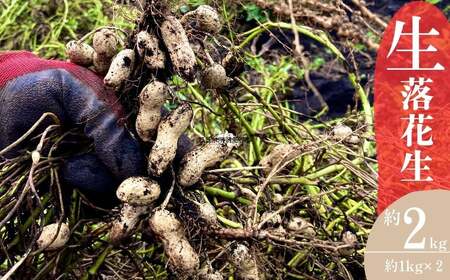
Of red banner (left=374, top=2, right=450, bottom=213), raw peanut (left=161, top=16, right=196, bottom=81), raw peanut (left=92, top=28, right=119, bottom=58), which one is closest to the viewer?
raw peanut (left=161, top=16, right=196, bottom=81)

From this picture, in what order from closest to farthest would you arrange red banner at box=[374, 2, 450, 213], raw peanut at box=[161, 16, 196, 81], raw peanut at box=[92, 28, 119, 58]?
raw peanut at box=[161, 16, 196, 81]
raw peanut at box=[92, 28, 119, 58]
red banner at box=[374, 2, 450, 213]

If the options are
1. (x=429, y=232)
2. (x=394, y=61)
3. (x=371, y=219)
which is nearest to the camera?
(x=429, y=232)

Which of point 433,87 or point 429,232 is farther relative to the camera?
point 433,87

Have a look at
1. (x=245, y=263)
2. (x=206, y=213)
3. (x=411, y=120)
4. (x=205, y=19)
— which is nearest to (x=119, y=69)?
(x=205, y=19)

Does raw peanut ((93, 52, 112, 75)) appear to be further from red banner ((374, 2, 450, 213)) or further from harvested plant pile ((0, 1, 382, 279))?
red banner ((374, 2, 450, 213))

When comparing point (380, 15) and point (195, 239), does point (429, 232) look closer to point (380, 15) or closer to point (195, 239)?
point (195, 239)

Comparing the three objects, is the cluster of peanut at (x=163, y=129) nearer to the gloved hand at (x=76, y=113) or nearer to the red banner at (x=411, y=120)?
the gloved hand at (x=76, y=113)

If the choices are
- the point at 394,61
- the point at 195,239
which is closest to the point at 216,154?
the point at 195,239

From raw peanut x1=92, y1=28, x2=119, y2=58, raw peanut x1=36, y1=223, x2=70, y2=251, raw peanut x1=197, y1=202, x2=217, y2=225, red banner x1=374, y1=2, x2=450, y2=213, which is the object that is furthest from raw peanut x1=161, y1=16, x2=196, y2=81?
red banner x1=374, y1=2, x2=450, y2=213
